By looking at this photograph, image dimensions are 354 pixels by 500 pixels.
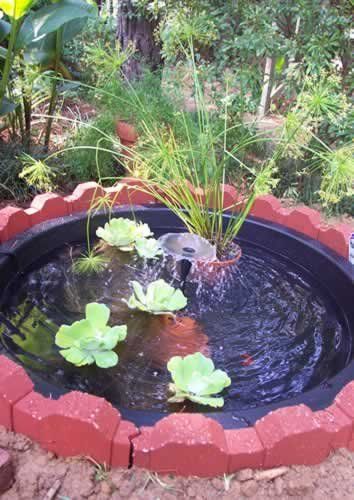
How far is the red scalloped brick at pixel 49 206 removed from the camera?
2414 millimetres

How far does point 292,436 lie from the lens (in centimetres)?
130

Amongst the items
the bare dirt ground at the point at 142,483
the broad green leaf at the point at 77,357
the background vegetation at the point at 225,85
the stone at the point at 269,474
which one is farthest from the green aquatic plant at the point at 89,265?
the stone at the point at 269,474

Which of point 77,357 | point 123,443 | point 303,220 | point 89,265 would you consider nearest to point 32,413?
point 123,443

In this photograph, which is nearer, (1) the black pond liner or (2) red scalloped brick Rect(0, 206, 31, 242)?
(1) the black pond liner

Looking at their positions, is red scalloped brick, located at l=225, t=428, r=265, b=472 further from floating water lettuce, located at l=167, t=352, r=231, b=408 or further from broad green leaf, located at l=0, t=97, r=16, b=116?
broad green leaf, located at l=0, t=97, r=16, b=116

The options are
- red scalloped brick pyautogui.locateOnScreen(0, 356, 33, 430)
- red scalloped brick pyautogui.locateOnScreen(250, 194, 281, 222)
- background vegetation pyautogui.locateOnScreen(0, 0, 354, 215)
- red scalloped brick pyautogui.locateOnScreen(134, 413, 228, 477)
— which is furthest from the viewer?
background vegetation pyautogui.locateOnScreen(0, 0, 354, 215)

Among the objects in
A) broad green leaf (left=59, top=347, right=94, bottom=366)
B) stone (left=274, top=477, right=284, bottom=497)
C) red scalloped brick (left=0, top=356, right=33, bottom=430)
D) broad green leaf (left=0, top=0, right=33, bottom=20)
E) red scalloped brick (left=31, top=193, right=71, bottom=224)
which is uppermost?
broad green leaf (left=0, top=0, right=33, bottom=20)

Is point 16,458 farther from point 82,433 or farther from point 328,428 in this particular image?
point 328,428

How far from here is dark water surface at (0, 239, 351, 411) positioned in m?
1.68

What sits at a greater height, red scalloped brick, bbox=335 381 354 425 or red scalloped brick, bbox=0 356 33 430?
red scalloped brick, bbox=0 356 33 430

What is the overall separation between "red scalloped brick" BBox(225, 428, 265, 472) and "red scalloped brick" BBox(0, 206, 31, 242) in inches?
56.1

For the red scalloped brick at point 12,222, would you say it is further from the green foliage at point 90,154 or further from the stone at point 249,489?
the stone at point 249,489

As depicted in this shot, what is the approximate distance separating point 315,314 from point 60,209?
4.38ft

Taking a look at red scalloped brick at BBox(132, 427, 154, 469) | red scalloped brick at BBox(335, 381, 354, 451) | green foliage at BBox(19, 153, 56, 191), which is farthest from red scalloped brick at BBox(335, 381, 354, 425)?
green foliage at BBox(19, 153, 56, 191)
